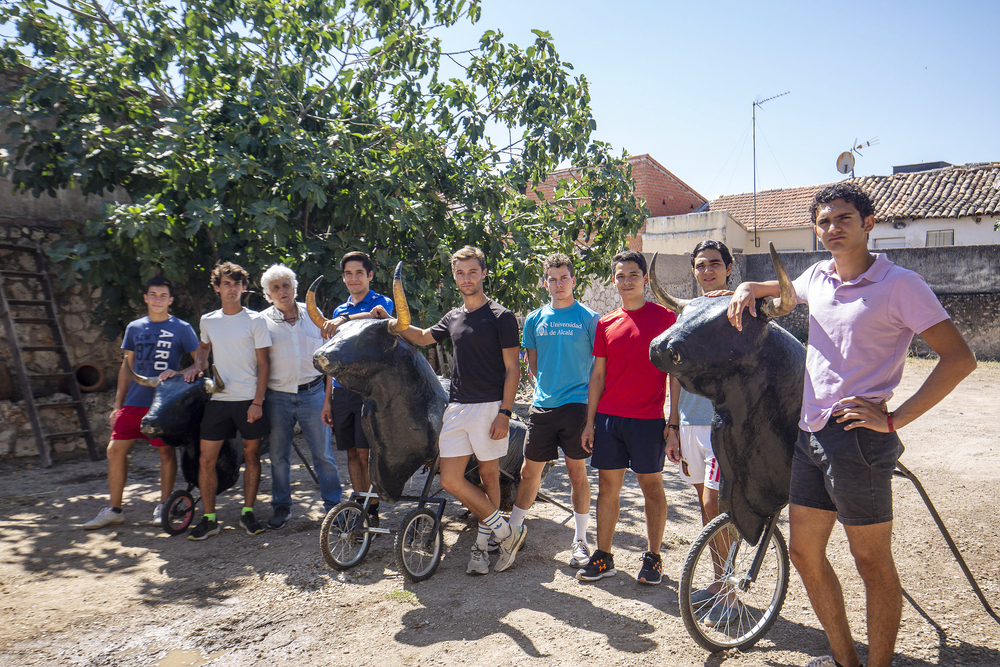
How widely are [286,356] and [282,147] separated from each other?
2.21m

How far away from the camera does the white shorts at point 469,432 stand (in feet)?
13.4

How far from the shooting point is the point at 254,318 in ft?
16.3

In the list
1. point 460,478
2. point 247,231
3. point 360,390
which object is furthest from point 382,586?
point 247,231

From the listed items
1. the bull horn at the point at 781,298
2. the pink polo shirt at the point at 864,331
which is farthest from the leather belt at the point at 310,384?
the pink polo shirt at the point at 864,331

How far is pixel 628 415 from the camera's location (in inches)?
155

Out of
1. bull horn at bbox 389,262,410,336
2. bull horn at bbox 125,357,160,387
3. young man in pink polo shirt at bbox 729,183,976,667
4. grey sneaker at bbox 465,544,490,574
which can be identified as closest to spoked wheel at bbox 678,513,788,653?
young man in pink polo shirt at bbox 729,183,976,667

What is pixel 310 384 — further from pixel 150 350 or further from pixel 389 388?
pixel 389 388

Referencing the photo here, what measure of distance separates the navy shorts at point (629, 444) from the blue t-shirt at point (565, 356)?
0.28m

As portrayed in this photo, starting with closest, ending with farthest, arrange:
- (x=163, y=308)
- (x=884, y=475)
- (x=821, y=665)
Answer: (x=884, y=475) < (x=821, y=665) < (x=163, y=308)

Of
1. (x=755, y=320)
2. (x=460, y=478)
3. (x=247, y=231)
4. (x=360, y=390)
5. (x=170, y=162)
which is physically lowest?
(x=460, y=478)

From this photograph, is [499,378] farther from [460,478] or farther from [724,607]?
[724,607]

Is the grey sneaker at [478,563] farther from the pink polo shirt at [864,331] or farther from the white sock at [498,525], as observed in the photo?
the pink polo shirt at [864,331]

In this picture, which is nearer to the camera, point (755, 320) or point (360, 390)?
point (755, 320)

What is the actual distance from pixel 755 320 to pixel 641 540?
2465mm
